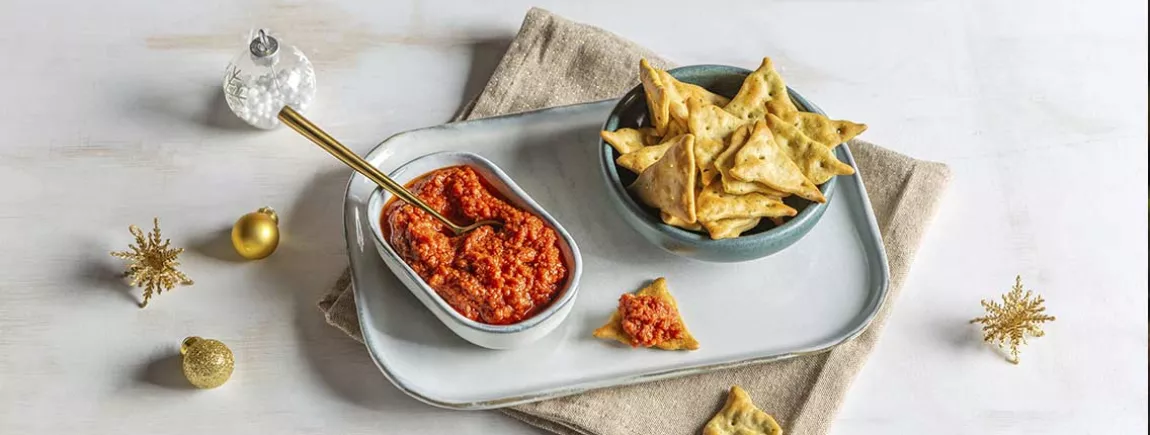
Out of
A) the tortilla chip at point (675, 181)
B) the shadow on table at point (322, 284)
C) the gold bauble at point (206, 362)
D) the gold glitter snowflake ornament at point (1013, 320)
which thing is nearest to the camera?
the tortilla chip at point (675, 181)

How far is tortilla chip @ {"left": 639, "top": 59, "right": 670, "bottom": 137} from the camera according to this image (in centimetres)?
231

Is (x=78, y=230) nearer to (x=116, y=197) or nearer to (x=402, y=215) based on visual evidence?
(x=116, y=197)

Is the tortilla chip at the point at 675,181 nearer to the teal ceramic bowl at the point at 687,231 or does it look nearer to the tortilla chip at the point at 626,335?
the teal ceramic bowl at the point at 687,231

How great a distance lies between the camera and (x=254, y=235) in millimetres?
2414

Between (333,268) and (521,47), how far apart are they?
0.77 metres

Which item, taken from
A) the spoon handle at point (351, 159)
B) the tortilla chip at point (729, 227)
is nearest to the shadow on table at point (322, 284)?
the spoon handle at point (351, 159)

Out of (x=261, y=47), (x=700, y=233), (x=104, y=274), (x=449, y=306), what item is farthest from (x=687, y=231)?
(x=104, y=274)

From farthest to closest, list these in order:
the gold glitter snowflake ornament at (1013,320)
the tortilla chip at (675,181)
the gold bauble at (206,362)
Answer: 1. the gold glitter snowflake ornament at (1013,320)
2. the gold bauble at (206,362)
3. the tortilla chip at (675,181)

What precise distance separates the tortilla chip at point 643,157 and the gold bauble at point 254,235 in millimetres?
827

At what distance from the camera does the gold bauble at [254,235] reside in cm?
242

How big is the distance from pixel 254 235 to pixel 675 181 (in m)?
0.97

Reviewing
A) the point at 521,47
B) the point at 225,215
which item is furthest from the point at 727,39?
the point at 225,215

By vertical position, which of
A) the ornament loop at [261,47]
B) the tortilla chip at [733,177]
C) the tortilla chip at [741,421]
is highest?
the ornament loop at [261,47]

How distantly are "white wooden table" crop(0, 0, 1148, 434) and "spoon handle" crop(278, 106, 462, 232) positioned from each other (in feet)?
1.14
